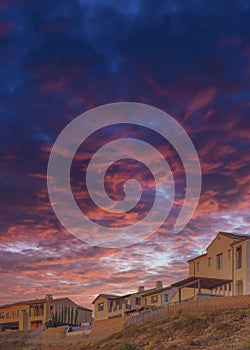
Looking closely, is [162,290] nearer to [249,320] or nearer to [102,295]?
[102,295]

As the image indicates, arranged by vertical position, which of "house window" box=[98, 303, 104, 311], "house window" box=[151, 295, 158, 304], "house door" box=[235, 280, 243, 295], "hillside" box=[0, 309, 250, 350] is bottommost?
"hillside" box=[0, 309, 250, 350]

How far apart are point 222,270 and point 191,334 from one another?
906 inches

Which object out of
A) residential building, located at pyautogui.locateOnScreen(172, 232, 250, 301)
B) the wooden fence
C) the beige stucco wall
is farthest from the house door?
the wooden fence

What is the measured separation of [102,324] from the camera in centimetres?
6844

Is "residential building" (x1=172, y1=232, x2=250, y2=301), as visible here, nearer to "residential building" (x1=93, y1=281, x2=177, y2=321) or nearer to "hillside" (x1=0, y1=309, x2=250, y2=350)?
"residential building" (x1=93, y1=281, x2=177, y2=321)

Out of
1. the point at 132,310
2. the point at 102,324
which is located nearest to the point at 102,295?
the point at 132,310

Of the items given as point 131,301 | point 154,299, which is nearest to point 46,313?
point 131,301

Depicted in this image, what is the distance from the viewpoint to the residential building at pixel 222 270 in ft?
204

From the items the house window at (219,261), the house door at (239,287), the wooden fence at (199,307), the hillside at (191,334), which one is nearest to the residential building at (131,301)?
the house window at (219,261)

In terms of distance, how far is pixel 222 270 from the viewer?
66.7 metres

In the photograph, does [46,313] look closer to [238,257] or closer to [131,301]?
[131,301]

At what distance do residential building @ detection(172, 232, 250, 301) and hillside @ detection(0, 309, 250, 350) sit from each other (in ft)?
29.5

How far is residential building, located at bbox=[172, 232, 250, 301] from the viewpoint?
62156 millimetres

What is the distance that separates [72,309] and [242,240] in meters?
54.3
